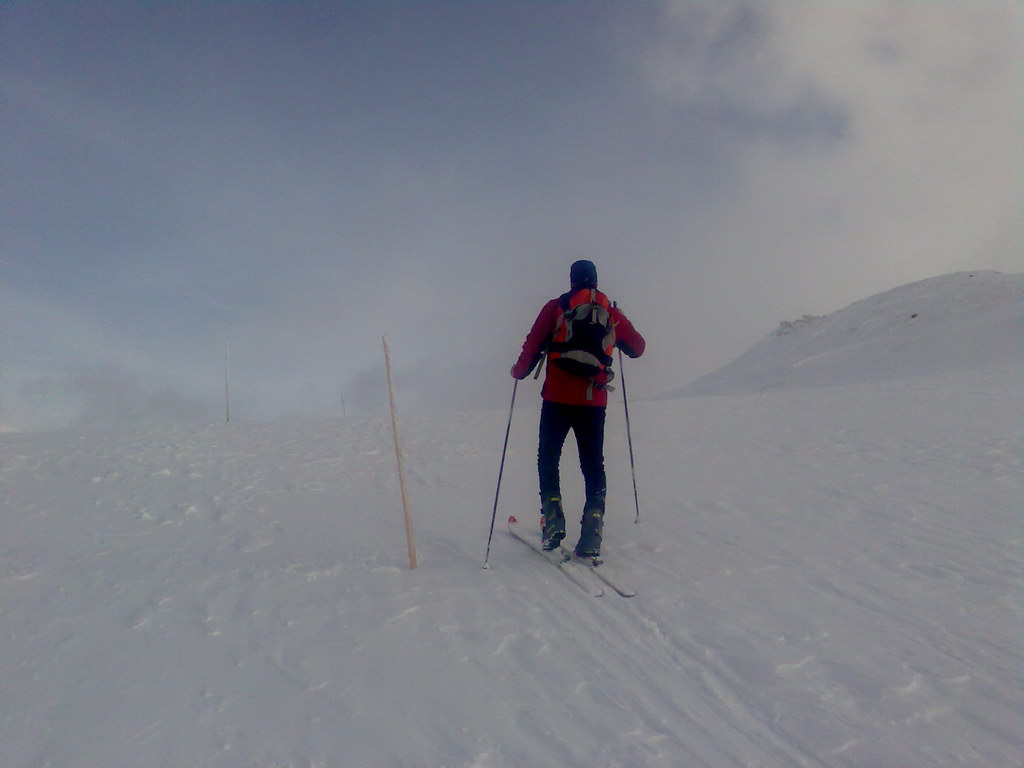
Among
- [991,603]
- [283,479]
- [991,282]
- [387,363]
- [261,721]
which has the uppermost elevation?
[991,282]

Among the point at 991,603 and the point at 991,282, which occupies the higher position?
the point at 991,282

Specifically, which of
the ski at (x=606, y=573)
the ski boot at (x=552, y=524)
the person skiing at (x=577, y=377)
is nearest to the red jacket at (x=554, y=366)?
the person skiing at (x=577, y=377)

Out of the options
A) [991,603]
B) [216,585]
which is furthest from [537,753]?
[991,603]

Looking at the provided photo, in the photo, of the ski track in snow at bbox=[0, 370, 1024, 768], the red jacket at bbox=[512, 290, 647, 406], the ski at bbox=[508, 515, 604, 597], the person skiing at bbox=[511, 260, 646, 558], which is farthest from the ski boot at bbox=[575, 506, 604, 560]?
the red jacket at bbox=[512, 290, 647, 406]

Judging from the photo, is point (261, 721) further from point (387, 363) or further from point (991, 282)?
point (991, 282)

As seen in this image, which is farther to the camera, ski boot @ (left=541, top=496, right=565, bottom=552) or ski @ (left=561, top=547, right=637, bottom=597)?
ski boot @ (left=541, top=496, right=565, bottom=552)

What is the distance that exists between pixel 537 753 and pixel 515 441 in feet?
30.0

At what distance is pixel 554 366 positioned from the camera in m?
5.12

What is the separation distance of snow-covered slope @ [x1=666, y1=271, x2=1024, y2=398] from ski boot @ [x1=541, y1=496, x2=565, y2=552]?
2038cm

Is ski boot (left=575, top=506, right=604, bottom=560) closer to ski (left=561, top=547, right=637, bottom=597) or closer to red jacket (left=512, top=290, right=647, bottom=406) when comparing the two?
ski (left=561, top=547, right=637, bottom=597)

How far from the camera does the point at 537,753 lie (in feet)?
8.84

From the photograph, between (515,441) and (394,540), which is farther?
(515,441)

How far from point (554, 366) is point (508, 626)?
219 cm

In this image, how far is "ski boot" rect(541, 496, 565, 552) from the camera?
5152 mm
